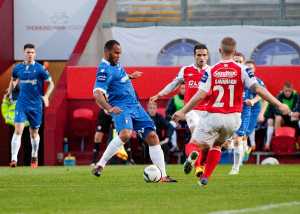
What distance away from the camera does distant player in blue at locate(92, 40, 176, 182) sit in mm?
14672

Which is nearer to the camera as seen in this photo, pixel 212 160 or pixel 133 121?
A: pixel 212 160

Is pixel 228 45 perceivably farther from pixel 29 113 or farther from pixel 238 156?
pixel 29 113

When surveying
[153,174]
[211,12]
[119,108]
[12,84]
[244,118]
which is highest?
[211,12]

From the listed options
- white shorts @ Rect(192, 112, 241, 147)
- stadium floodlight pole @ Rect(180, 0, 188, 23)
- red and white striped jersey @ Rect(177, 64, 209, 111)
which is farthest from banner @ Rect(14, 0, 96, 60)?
white shorts @ Rect(192, 112, 241, 147)

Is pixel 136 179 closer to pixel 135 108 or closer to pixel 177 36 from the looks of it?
pixel 135 108

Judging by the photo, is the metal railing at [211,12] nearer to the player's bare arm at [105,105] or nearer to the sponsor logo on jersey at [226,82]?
the player's bare arm at [105,105]

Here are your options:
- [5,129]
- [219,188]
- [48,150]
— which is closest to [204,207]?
[219,188]

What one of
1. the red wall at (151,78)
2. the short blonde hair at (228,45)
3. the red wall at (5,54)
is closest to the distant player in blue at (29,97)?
the red wall at (151,78)

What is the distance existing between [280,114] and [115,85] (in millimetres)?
10981

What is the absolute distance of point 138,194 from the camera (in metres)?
12.2

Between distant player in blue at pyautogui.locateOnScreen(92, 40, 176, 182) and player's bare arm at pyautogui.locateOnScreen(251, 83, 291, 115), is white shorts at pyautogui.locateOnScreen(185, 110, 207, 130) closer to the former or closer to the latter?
distant player in blue at pyautogui.locateOnScreen(92, 40, 176, 182)

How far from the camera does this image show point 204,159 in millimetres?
14484

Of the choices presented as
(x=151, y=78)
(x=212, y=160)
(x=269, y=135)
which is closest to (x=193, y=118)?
(x=212, y=160)

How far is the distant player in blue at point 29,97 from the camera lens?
70.4ft
